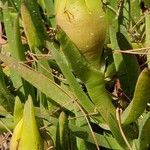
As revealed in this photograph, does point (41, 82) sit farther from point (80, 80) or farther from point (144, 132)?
point (144, 132)

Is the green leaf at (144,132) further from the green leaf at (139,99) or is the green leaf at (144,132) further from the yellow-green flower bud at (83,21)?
the yellow-green flower bud at (83,21)

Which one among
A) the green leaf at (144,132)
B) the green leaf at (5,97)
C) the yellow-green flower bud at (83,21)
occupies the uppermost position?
the yellow-green flower bud at (83,21)

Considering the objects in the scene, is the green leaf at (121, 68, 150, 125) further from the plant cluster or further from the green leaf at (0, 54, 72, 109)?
the green leaf at (0, 54, 72, 109)

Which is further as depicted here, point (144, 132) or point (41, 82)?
point (41, 82)

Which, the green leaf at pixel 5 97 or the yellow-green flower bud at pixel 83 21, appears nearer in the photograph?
the yellow-green flower bud at pixel 83 21

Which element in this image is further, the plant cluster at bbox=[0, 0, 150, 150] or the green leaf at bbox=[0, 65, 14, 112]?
the green leaf at bbox=[0, 65, 14, 112]

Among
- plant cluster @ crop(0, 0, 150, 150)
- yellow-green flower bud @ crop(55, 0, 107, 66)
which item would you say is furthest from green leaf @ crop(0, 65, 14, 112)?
yellow-green flower bud @ crop(55, 0, 107, 66)

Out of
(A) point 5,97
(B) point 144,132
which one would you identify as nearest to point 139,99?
(B) point 144,132

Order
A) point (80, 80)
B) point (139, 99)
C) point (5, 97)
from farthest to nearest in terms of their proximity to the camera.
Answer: point (5, 97) → point (80, 80) → point (139, 99)

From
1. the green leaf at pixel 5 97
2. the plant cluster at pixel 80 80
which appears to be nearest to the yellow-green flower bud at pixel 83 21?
the plant cluster at pixel 80 80

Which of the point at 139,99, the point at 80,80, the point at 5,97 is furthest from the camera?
the point at 5,97
